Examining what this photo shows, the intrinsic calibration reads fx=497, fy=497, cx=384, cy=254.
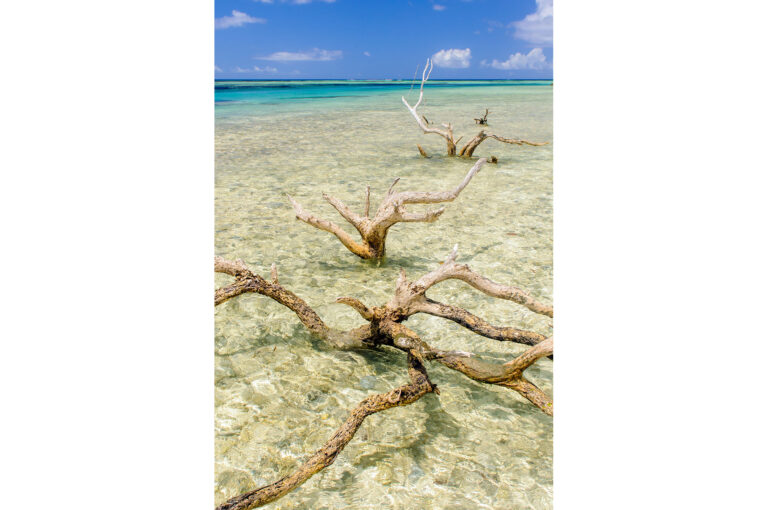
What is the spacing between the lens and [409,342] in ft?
7.59

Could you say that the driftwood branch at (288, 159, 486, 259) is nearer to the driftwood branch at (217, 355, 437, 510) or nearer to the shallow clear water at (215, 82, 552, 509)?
the shallow clear water at (215, 82, 552, 509)

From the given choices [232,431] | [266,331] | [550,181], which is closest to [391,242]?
[266,331]

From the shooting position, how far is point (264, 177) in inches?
299

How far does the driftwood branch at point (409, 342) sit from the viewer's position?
178 cm

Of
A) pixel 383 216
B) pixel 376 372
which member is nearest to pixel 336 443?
pixel 376 372

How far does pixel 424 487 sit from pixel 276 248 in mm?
3006

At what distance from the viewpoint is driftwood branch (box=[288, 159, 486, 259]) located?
Result: 357cm

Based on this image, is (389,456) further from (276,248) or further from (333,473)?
(276,248)

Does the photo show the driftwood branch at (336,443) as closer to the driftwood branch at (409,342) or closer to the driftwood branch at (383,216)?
the driftwood branch at (409,342)

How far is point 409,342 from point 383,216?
1.70 meters

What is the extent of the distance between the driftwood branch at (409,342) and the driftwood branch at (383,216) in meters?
0.94

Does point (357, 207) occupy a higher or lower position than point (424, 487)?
higher

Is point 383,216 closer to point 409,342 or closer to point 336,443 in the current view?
point 409,342

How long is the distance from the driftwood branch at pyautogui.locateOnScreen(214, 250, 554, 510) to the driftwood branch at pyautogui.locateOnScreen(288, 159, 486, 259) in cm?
94
